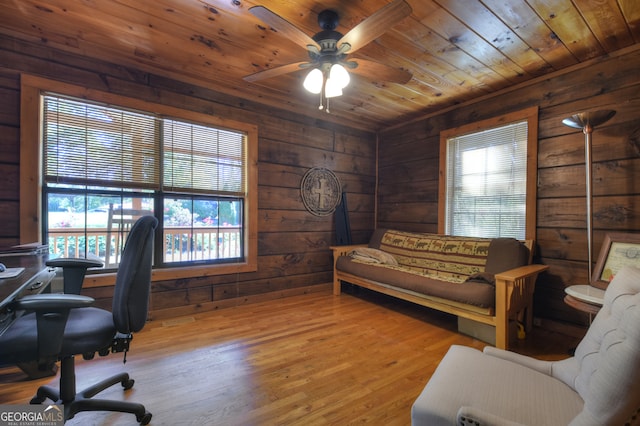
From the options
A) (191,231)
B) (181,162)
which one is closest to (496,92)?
(181,162)

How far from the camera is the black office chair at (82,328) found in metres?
1.12

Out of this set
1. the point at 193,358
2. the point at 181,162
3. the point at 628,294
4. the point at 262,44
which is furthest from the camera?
the point at 181,162

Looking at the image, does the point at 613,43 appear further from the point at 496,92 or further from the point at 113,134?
the point at 113,134

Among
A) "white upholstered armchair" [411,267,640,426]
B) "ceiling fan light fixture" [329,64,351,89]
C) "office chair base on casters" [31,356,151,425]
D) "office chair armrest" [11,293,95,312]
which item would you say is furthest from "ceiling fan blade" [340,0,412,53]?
"office chair base on casters" [31,356,151,425]

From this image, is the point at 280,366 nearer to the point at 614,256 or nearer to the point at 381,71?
the point at 381,71

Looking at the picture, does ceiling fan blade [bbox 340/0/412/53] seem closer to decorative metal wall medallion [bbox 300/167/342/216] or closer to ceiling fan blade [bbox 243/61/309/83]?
ceiling fan blade [bbox 243/61/309/83]

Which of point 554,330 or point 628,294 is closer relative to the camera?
point 628,294

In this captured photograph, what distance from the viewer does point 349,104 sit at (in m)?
3.49

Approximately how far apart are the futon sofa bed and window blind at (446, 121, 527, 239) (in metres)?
0.31

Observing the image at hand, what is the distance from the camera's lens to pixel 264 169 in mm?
3439

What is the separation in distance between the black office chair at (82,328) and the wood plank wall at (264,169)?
138cm

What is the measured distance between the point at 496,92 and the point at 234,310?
3.65 m

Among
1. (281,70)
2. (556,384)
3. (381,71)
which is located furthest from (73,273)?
(556,384)

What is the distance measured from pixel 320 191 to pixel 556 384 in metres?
3.06
